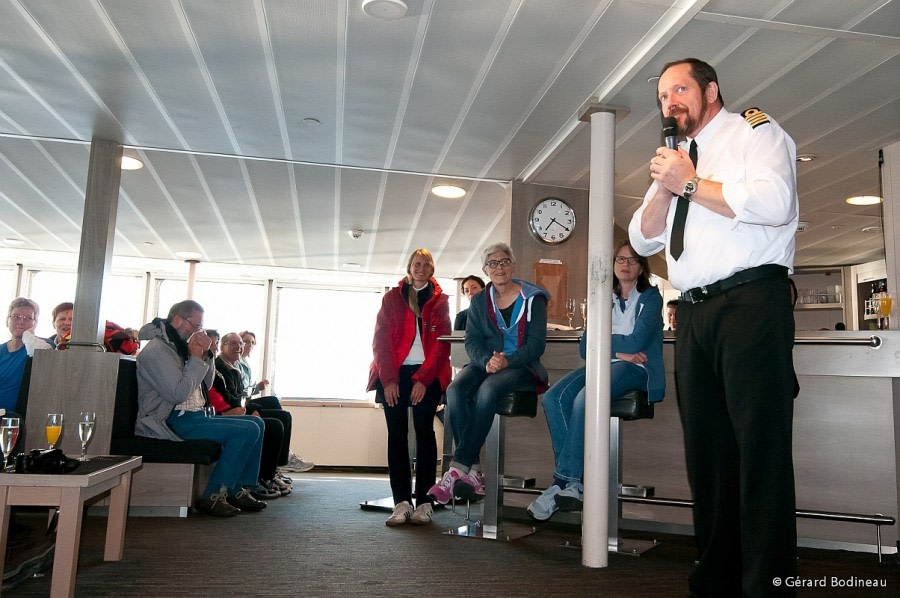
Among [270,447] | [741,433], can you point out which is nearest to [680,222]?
[741,433]

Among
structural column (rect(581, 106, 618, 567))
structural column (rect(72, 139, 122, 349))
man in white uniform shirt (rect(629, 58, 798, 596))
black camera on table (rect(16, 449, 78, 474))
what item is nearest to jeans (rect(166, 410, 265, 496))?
structural column (rect(72, 139, 122, 349))

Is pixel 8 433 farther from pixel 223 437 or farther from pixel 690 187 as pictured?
pixel 690 187

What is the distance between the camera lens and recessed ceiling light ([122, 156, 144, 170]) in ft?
16.5

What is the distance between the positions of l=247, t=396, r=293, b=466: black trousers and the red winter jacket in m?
2.56

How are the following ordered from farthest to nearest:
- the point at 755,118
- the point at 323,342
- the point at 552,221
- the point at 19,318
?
the point at 323,342 → the point at 552,221 → the point at 19,318 → the point at 755,118

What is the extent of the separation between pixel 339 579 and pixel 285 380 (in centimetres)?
748

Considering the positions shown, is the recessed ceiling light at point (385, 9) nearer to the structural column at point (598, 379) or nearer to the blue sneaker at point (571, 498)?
the structural column at point (598, 379)

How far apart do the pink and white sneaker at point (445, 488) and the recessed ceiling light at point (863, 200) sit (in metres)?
4.14

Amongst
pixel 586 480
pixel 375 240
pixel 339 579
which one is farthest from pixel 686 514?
pixel 375 240

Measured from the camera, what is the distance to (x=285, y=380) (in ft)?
31.6

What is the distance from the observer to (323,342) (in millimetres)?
9828

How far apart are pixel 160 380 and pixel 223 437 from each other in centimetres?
49

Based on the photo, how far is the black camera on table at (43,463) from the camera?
82.4 inches

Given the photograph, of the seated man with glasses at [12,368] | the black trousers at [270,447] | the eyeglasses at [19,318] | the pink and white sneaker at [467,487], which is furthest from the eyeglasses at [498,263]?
the eyeglasses at [19,318]
